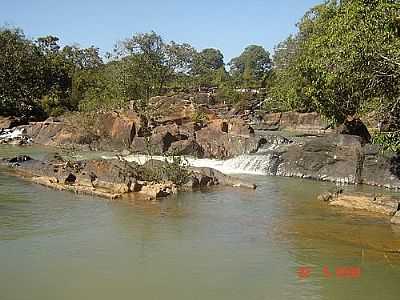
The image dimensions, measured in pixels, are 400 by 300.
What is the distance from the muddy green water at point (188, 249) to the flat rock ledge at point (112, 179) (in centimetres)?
60

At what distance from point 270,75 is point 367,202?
4652cm

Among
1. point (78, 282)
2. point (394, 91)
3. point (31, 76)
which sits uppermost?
point (31, 76)

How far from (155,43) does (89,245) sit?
3166 cm

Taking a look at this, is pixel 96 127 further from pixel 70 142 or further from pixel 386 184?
pixel 386 184

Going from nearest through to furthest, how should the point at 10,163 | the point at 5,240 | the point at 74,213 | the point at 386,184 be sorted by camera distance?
the point at 5,240 → the point at 74,213 → the point at 386,184 → the point at 10,163

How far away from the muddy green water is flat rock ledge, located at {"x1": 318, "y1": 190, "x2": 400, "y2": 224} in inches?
19.9

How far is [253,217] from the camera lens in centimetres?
1307

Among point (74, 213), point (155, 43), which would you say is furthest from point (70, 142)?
point (74, 213)

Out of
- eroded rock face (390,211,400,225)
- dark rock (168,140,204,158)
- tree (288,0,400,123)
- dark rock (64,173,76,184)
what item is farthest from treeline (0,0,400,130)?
dark rock (64,173,76,184)

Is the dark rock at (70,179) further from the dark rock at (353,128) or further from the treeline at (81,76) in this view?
the treeline at (81,76)

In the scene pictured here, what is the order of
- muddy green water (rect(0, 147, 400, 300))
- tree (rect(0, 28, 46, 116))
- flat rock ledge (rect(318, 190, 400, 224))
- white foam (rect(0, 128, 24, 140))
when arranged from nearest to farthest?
muddy green water (rect(0, 147, 400, 300)), flat rock ledge (rect(318, 190, 400, 224)), white foam (rect(0, 128, 24, 140)), tree (rect(0, 28, 46, 116))

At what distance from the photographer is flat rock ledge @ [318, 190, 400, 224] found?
43.7ft
